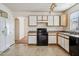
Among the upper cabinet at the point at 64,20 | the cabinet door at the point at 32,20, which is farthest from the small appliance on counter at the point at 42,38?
the upper cabinet at the point at 64,20

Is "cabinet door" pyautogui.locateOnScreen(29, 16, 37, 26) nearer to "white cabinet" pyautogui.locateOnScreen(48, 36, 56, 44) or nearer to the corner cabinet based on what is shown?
the corner cabinet

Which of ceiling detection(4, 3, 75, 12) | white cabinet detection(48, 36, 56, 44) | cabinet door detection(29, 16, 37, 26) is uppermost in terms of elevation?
ceiling detection(4, 3, 75, 12)

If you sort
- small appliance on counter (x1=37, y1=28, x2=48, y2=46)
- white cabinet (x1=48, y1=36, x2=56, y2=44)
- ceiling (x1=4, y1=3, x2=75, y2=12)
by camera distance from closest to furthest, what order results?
1. ceiling (x1=4, y1=3, x2=75, y2=12)
2. small appliance on counter (x1=37, y1=28, x2=48, y2=46)
3. white cabinet (x1=48, y1=36, x2=56, y2=44)

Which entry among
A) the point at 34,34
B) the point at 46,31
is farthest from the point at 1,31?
the point at 46,31

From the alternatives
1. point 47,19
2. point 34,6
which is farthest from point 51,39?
point 34,6

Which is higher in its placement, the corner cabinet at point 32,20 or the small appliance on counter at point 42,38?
the corner cabinet at point 32,20

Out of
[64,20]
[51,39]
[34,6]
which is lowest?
[51,39]

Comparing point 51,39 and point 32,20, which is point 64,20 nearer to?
point 51,39

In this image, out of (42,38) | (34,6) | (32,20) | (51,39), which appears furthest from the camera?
(32,20)

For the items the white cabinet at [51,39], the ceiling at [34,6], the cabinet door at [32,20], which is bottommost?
the white cabinet at [51,39]

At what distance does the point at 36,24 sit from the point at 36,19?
1.09ft

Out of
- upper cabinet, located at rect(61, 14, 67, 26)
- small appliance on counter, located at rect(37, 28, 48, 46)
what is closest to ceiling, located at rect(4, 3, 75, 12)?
upper cabinet, located at rect(61, 14, 67, 26)

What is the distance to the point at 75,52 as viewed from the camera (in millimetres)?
4586

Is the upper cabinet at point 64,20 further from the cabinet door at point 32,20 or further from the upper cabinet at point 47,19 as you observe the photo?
the cabinet door at point 32,20
